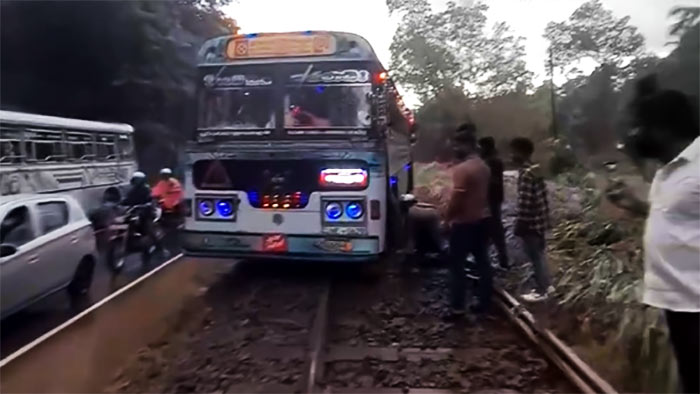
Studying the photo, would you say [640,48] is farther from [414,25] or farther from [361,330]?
[361,330]

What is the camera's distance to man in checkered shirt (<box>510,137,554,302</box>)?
2.81 m

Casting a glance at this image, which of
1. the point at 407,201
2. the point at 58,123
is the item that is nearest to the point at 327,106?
the point at 407,201

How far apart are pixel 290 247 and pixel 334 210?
0.25 metres

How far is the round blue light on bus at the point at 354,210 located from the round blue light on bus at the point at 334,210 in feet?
0.12

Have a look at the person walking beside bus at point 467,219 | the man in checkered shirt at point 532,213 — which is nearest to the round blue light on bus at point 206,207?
the person walking beside bus at point 467,219

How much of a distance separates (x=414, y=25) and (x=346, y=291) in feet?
4.46

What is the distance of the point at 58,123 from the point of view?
2.44m

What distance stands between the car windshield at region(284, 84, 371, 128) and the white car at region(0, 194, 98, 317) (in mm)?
988

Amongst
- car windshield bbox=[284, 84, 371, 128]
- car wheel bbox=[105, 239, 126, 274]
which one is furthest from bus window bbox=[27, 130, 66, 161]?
car windshield bbox=[284, 84, 371, 128]

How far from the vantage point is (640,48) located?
2771 mm

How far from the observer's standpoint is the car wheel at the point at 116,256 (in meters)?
2.57

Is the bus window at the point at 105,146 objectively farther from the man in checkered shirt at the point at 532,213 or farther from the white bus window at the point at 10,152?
the man in checkered shirt at the point at 532,213

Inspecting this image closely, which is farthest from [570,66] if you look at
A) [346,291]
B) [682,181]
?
[346,291]

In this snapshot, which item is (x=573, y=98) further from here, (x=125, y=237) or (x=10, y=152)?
(x=10, y=152)
